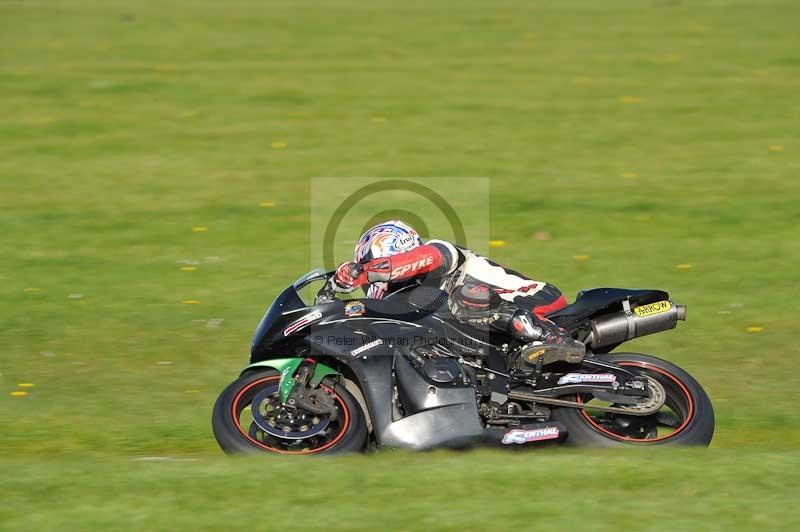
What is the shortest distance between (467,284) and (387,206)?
6948mm

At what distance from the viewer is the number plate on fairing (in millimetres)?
7664

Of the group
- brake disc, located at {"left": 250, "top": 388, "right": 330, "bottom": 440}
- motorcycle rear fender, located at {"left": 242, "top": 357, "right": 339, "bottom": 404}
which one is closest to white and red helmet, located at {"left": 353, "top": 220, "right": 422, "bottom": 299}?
motorcycle rear fender, located at {"left": 242, "top": 357, "right": 339, "bottom": 404}

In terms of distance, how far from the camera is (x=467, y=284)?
7656 millimetres

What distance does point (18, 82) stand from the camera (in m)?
20.4

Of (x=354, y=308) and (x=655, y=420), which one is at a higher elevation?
(x=354, y=308)

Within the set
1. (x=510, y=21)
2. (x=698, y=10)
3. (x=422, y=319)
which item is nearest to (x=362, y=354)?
(x=422, y=319)

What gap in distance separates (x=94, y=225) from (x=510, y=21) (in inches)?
570

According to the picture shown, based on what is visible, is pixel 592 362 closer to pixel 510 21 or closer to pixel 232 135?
pixel 232 135

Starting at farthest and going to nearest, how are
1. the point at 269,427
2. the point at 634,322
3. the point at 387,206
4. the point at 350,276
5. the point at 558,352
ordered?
the point at 387,206
the point at 634,322
the point at 350,276
the point at 558,352
the point at 269,427

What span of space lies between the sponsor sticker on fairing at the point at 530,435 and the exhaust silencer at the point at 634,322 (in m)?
0.78

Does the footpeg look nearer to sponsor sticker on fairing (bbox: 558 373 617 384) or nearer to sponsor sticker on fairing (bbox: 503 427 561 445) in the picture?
sponsor sticker on fairing (bbox: 558 373 617 384)

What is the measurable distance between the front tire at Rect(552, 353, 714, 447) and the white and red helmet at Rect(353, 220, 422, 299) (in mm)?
1518

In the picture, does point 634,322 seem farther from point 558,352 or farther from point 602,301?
point 558,352

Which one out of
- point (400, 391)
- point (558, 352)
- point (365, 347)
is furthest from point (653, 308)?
point (365, 347)
